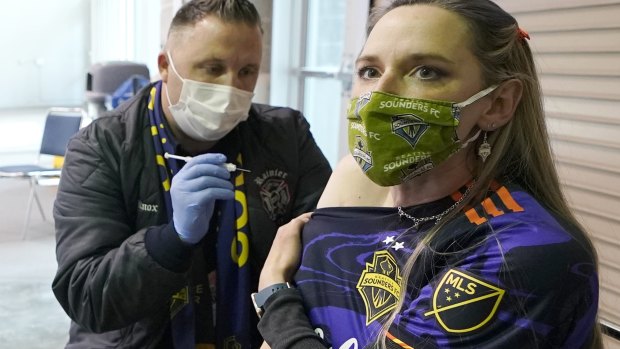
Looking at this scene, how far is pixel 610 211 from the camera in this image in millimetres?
1488

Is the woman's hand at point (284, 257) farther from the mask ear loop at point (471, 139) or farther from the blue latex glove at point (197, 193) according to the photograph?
the mask ear loop at point (471, 139)

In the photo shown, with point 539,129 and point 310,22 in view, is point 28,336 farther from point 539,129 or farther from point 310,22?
point 539,129

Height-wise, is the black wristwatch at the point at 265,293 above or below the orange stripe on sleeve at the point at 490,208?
below

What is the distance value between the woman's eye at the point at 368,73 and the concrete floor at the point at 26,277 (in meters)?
2.70

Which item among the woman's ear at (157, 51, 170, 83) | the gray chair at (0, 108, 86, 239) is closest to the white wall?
the gray chair at (0, 108, 86, 239)

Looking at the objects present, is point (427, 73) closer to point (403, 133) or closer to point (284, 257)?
point (403, 133)

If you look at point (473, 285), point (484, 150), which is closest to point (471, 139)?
point (484, 150)

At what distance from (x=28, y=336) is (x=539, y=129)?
298 centimetres

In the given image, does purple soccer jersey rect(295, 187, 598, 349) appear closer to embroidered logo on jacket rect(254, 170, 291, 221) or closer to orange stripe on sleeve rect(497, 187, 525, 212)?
orange stripe on sleeve rect(497, 187, 525, 212)

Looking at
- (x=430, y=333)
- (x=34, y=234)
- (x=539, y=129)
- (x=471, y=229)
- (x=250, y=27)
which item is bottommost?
(x=34, y=234)

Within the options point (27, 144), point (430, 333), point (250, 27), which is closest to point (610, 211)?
point (430, 333)

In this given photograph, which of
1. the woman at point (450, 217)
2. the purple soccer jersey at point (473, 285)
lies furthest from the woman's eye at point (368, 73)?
the purple soccer jersey at point (473, 285)

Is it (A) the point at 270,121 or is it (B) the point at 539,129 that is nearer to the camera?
(B) the point at 539,129

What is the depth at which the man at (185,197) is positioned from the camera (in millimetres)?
1252
